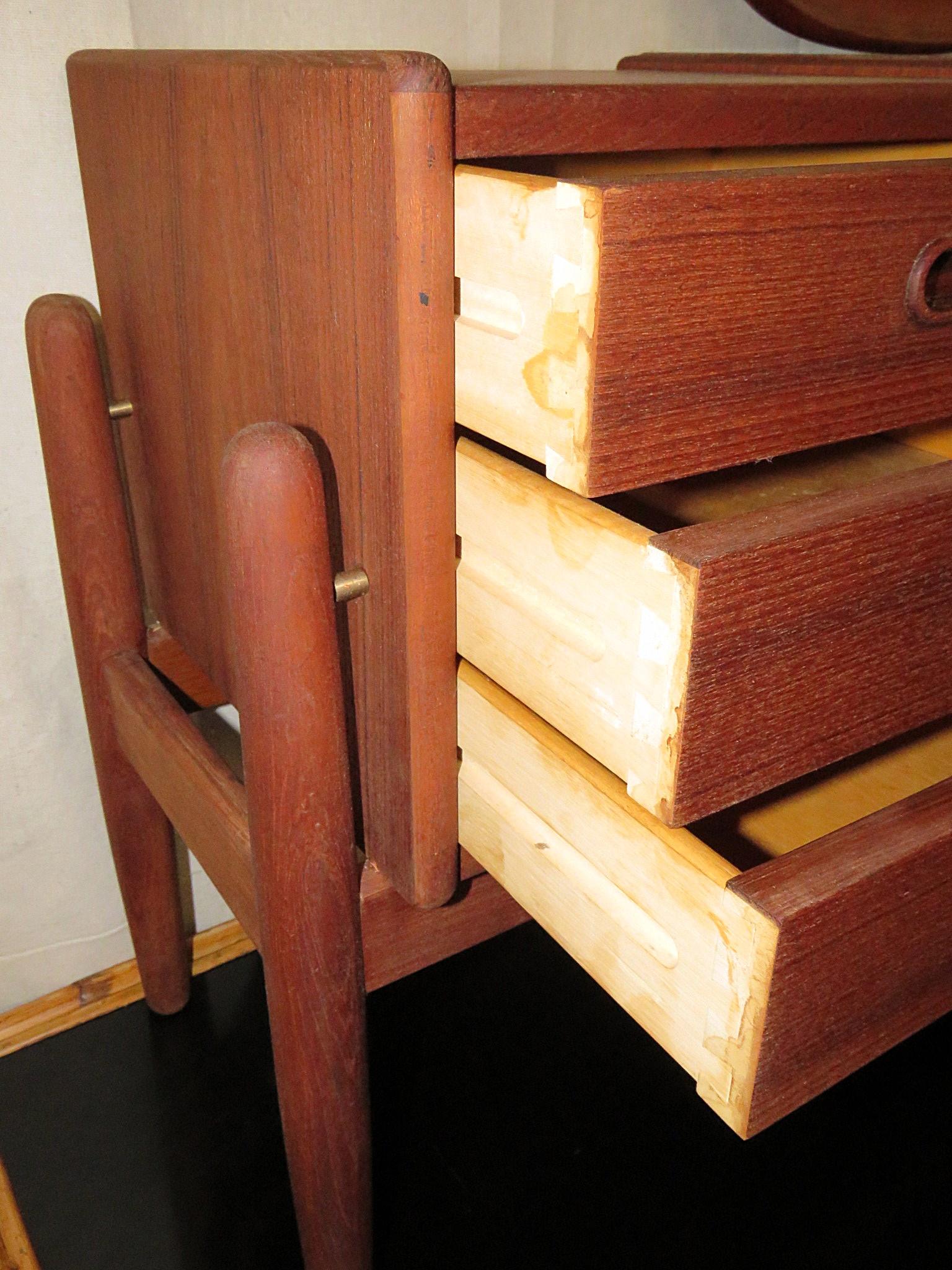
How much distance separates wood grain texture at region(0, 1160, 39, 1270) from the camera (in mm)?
701

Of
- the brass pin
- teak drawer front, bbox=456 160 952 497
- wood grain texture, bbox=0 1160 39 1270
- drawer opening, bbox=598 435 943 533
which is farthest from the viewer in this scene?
wood grain texture, bbox=0 1160 39 1270

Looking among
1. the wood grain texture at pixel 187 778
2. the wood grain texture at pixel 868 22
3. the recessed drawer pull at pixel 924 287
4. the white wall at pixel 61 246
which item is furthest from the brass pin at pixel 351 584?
the wood grain texture at pixel 868 22

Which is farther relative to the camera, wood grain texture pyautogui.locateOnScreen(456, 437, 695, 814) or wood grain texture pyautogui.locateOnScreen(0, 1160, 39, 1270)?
wood grain texture pyautogui.locateOnScreen(0, 1160, 39, 1270)

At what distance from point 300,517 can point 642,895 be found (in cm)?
21

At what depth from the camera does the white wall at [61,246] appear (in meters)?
0.68

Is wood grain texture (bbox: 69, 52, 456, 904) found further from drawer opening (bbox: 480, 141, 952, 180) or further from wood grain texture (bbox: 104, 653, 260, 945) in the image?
drawer opening (bbox: 480, 141, 952, 180)

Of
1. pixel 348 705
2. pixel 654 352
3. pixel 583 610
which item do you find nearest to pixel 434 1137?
pixel 348 705

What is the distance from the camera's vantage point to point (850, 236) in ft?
1.27

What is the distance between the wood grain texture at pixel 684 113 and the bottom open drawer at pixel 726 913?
235 millimetres

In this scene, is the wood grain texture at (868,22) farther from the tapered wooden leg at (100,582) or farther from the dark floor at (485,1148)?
the dark floor at (485,1148)

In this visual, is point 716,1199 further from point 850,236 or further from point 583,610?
point 850,236

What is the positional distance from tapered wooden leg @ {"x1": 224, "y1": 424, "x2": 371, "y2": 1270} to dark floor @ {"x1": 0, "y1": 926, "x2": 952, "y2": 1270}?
0.16m

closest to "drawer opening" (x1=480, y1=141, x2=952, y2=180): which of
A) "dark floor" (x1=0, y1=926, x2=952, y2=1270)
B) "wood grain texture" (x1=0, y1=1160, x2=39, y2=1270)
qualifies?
"dark floor" (x1=0, y1=926, x2=952, y2=1270)

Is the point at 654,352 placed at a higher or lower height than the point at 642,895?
higher
